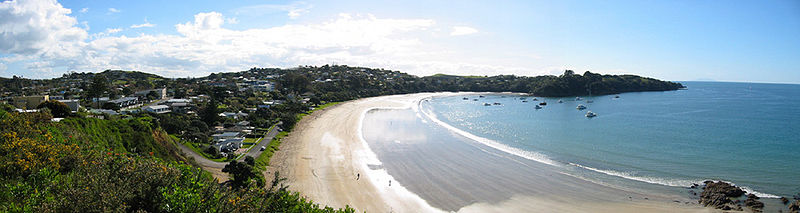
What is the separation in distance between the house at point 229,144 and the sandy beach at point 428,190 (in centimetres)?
301

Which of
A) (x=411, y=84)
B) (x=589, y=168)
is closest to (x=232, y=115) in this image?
(x=589, y=168)

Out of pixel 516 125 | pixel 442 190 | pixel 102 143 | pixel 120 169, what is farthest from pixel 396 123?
pixel 120 169

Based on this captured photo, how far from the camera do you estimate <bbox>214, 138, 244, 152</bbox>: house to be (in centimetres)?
2841

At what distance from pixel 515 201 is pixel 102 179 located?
17217mm

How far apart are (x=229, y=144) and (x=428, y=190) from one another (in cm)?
1567

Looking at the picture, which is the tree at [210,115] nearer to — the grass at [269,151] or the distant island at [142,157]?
the distant island at [142,157]

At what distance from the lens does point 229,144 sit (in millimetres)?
29125

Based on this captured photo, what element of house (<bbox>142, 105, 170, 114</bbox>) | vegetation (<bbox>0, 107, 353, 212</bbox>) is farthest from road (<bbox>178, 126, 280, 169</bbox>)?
house (<bbox>142, 105, 170, 114</bbox>)

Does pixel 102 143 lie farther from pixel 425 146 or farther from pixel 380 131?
pixel 380 131

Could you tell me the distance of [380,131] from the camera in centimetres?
4272

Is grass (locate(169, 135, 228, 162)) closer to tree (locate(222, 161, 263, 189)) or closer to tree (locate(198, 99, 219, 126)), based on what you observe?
tree (locate(222, 161, 263, 189))

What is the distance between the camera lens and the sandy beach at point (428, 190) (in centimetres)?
1919

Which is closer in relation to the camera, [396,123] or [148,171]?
[148,171]

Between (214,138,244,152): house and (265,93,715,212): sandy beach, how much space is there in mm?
3010
